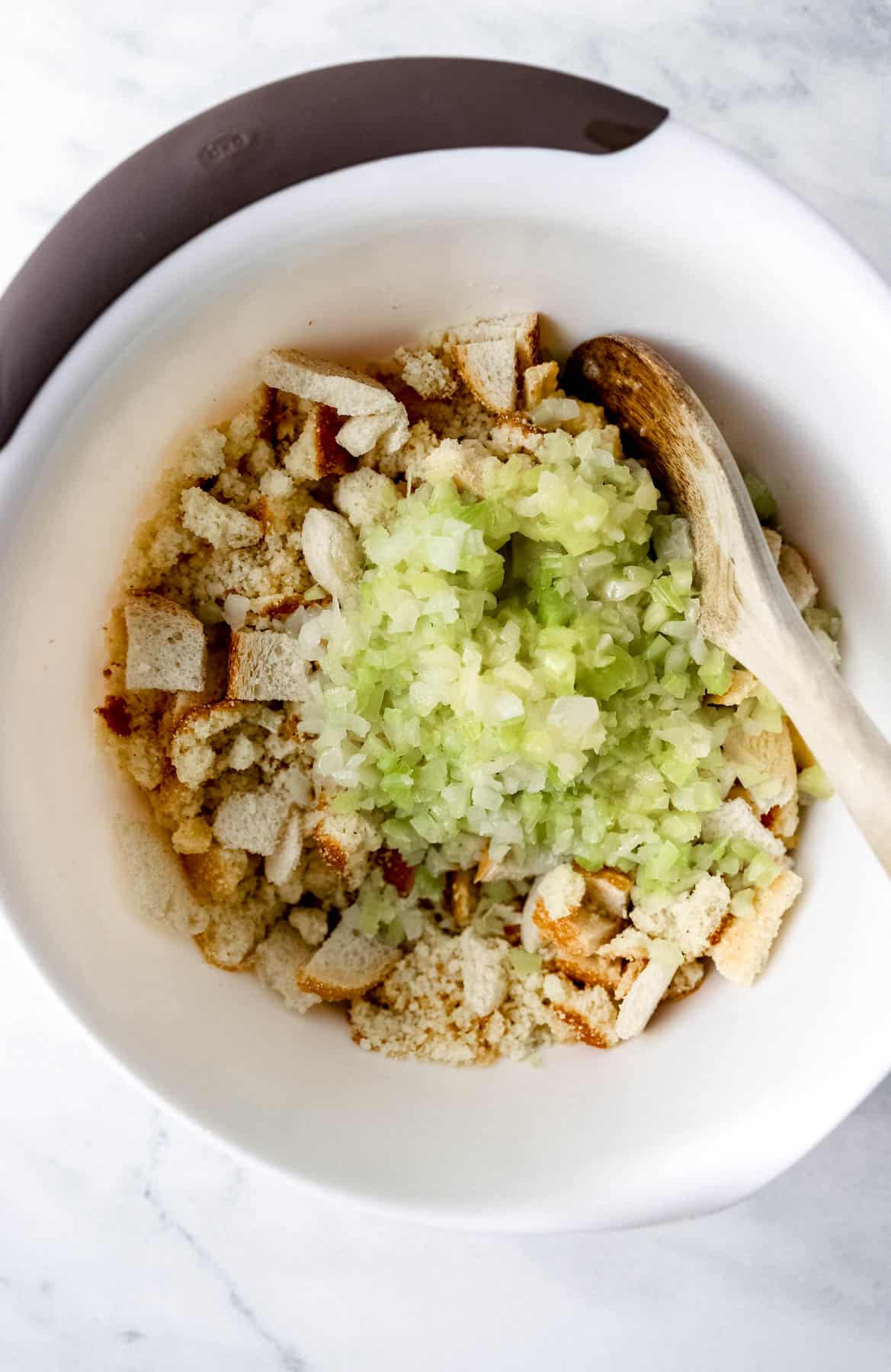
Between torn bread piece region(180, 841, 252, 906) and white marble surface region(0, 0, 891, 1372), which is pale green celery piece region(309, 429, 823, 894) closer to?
torn bread piece region(180, 841, 252, 906)

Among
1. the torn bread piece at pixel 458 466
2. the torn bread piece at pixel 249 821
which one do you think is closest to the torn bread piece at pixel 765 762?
the torn bread piece at pixel 458 466

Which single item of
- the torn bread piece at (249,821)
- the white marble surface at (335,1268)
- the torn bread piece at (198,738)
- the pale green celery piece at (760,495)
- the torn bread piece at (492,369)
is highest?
the pale green celery piece at (760,495)

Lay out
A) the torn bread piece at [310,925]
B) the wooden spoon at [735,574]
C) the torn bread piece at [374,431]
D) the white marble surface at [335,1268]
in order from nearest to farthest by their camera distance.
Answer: the wooden spoon at [735,574], the torn bread piece at [374,431], the torn bread piece at [310,925], the white marble surface at [335,1268]

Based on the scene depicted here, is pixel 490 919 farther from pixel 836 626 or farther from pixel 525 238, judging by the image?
pixel 525 238

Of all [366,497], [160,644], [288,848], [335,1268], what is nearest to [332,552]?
[366,497]

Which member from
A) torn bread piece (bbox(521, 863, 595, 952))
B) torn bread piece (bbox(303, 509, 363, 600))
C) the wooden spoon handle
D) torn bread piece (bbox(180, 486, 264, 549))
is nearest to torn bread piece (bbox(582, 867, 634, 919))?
torn bread piece (bbox(521, 863, 595, 952))

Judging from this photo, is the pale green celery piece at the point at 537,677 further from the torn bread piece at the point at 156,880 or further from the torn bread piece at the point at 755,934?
the torn bread piece at the point at 156,880
